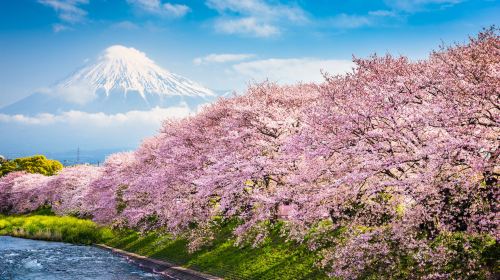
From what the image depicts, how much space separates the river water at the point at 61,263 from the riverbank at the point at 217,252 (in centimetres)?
209

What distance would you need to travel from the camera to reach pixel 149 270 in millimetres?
32500

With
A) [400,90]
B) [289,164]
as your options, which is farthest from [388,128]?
[289,164]

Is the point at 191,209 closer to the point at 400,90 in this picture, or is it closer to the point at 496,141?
the point at 400,90

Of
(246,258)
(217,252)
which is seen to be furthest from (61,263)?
(246,258)

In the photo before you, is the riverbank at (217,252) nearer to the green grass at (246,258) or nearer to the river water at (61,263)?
the green grass at (246,258)

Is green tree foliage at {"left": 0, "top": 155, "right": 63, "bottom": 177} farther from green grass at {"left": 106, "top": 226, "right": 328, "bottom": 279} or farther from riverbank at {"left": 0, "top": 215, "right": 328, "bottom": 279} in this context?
green grass at {"left": 106, "top": 226, "right": 328, "bottom": 279}

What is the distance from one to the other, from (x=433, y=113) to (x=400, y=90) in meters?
2.42

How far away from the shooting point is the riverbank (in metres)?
23.6

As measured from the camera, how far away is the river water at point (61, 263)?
3091cm

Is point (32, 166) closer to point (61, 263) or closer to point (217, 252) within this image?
point (61, 263)

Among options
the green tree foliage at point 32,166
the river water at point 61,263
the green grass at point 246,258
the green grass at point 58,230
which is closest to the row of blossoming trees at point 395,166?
the green grass at point 246,258

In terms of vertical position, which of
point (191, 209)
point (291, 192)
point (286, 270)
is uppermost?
point (291, 192)

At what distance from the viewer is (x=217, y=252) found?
29.9m

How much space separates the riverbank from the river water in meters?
2.09
